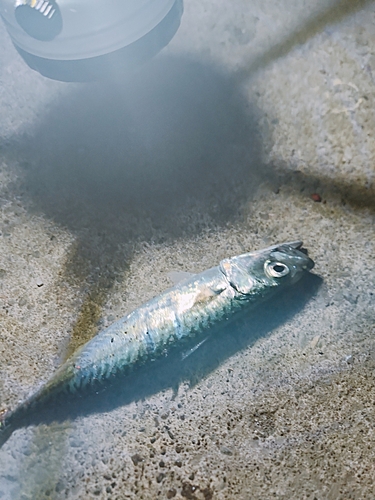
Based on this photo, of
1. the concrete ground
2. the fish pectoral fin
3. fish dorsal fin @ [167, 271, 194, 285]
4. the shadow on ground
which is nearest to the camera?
the concrete ground

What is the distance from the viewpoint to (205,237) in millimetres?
2385

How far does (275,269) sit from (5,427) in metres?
1.38

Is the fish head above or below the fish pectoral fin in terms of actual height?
above

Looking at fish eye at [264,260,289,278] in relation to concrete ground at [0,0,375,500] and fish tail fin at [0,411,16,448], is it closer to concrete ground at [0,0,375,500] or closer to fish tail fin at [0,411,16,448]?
concrete ground at [0,0,375,500]

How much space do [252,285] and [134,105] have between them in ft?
4.00

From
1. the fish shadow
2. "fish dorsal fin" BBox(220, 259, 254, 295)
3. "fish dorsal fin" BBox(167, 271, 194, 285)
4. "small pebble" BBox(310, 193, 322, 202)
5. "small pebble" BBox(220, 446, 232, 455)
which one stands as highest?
"small pebble" BBox(310, 193, 322, 202)

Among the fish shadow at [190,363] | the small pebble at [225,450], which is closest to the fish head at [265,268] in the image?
the fish shadow at [190,363]

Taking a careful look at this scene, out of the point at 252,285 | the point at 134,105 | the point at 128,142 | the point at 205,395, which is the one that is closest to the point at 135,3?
the point at 134,105

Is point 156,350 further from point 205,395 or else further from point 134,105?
point 134,105

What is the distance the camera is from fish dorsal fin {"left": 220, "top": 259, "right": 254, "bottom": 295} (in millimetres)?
2066

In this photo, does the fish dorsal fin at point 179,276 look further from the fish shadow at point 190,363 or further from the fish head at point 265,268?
the fish shadow at point 190,363

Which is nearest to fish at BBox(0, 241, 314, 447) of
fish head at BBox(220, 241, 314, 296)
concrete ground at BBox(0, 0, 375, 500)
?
fish head at BBox(220, 241, 314, 296)

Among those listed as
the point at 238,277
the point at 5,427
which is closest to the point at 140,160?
the point at 238,277

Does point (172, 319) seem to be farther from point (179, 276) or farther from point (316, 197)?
point (316, 197)
